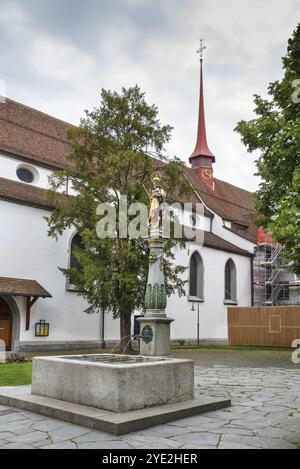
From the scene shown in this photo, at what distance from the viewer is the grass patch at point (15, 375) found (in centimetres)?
1027

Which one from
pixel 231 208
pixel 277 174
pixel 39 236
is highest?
pixel 231 208

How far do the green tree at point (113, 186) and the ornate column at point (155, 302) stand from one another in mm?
6655

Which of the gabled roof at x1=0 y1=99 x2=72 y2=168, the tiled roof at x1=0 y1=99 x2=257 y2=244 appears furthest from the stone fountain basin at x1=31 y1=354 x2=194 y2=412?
the gabled roof at x1=0 y1=99 x2=72 y2=168

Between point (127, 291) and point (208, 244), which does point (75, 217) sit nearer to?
point (127, 291)

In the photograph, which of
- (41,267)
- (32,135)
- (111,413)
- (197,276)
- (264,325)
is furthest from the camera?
(197,276)

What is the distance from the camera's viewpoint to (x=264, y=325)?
25.8 meters

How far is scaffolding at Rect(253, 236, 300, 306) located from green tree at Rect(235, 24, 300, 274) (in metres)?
17.3

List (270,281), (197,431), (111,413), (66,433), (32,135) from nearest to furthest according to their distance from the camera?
(66,433)
(197,431)
(111,413)
(32,135)
(270,281)

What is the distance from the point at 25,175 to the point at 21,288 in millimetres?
5689

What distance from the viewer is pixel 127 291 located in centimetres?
1766

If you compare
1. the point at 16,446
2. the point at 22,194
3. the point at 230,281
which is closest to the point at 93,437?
the point at 16,446

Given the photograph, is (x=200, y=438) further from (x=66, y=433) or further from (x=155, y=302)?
(x=155, y=302)
